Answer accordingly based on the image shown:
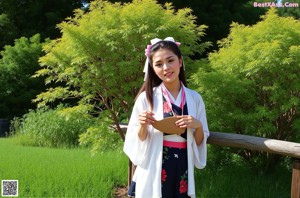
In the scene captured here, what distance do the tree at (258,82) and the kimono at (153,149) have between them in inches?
62.3

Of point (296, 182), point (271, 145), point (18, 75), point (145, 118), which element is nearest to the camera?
point (145, 118)

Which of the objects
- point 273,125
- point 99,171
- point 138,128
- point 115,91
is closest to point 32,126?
point 99,171

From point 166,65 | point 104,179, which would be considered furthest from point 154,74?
point 104,179

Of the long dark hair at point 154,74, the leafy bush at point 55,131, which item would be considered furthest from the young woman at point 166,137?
the leafy bush at point 55,131

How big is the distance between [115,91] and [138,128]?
6.71 ft

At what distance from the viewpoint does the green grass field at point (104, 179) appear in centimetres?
413

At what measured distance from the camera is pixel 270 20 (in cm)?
409

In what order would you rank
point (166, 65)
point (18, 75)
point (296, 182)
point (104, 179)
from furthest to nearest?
point (18, 75)
point (104, 179)
point (296, 182)
point (166, 65)

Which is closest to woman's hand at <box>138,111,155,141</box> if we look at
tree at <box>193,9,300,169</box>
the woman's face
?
the woman's face

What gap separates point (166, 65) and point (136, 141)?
0.47 meters

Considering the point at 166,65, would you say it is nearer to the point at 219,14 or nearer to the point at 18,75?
the point at 18,75

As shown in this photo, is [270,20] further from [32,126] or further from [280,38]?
[32,126]

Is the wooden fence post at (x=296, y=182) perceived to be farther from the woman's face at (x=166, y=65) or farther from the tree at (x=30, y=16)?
the tree at (x=30, y=16)

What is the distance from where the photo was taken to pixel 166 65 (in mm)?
2283
